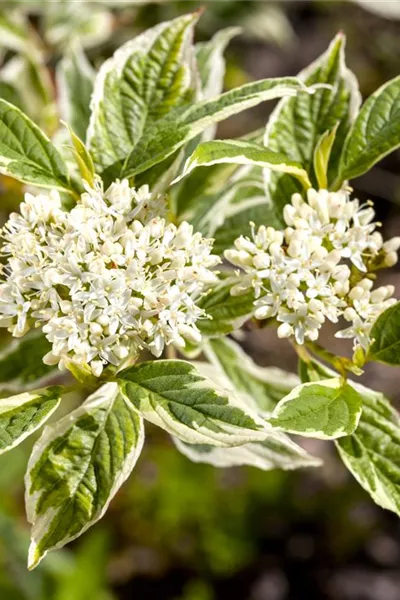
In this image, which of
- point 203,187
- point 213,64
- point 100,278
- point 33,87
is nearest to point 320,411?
point 100,278

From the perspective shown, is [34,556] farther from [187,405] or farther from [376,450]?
[376,450]

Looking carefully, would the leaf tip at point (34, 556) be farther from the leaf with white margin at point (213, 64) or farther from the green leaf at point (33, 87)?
the green leaf at point (33, 87)

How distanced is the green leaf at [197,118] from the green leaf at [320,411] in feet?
1.18

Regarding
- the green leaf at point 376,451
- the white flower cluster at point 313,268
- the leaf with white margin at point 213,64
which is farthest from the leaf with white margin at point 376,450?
the leaf with white margin at point 213,64

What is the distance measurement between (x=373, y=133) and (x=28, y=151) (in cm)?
50

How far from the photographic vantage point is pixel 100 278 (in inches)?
35.4

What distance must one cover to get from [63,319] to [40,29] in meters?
1.68

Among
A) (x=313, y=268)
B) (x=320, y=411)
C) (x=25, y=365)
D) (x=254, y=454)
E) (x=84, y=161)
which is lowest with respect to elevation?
(x=254, y=454)

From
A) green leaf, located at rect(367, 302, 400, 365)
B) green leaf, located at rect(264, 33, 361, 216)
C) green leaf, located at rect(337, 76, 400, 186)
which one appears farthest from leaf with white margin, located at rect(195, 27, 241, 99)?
green leaf, located at rect(367, 302, 400, 365)

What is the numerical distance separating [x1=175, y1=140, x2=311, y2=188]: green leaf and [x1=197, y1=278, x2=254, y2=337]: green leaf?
185 mm

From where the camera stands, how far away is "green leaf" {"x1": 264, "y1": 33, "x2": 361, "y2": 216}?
1.14m

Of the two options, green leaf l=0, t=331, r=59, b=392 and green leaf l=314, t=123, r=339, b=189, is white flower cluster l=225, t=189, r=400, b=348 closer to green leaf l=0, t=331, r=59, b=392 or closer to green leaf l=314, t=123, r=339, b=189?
green leaf l=314, t=123, r=339, b=189

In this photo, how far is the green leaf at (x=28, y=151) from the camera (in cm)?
98

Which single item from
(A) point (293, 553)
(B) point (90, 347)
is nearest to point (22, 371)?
(B) point (90, 347)
